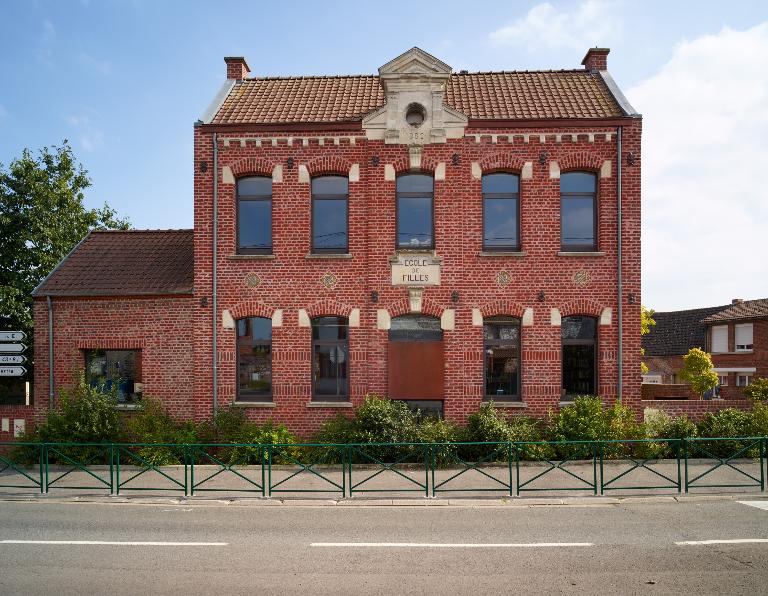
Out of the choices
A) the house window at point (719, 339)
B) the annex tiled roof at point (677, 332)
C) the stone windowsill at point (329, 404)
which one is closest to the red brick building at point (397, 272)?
the stone windowsill at point (329, 404)

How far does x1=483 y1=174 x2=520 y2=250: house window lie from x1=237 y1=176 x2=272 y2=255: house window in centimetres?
567

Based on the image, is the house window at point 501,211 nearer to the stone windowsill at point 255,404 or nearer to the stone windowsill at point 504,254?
the stone windowsill at point 504,254

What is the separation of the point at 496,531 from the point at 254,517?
4.06 m

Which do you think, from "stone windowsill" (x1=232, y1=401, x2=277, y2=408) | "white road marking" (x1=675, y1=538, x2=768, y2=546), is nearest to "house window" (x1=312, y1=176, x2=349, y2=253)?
"stone windowsill" (x1=232, y1=401, x2=277, y2=408)

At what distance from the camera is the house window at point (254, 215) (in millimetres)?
14953

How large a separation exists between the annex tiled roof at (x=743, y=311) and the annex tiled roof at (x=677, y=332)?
0.88 m

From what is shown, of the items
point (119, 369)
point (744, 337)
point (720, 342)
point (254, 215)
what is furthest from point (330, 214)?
point (720, 342)

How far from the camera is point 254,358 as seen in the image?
1476cm

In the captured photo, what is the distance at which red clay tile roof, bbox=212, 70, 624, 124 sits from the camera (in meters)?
14.6

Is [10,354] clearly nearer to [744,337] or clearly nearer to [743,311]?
[744,337]

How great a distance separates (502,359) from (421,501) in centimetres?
506

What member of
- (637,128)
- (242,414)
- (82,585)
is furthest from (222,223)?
(637,128)

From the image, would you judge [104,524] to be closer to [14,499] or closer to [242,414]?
[14,499]

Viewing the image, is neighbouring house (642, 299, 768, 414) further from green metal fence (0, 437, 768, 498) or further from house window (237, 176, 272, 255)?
house window (237, 176, 272, 255)
